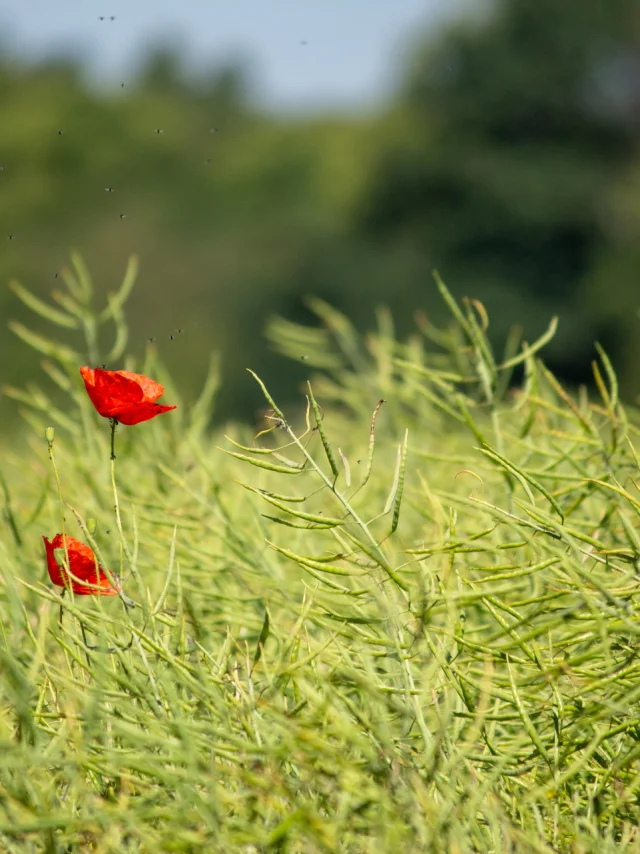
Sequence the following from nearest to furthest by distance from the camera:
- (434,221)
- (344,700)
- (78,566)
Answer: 1. (344,700)
2. (78,566)
3. (434,221)

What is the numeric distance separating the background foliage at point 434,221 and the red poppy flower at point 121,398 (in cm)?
830

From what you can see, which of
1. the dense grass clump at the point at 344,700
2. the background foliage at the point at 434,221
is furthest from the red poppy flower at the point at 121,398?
the background foliage at the point at 434,221

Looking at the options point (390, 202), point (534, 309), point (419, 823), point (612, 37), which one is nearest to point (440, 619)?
point (419, 823)

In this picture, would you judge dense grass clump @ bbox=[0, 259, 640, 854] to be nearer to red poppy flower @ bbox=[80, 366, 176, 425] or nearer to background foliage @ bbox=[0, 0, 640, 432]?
red poppy flower @ bbox=[80, 366, 176, 425]

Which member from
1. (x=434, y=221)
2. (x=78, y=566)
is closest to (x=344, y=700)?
(x=78, y=566)

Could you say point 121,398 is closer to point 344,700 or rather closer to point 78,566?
point 78,566

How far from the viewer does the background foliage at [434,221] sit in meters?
9.89

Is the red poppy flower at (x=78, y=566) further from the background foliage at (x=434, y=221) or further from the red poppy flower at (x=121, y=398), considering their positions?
the background foliage at (x=434, y=221)

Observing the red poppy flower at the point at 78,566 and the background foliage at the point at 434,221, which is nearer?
the red poppy flower at the point at 78,566

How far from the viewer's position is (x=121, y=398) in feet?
1.95

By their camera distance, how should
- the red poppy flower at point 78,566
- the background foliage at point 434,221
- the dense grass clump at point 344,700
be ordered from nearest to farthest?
the dense grass clump at point 344,700
the red poppy flower at point 78,566
the background foliage at point 434,221

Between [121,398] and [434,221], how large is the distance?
34.5 ft

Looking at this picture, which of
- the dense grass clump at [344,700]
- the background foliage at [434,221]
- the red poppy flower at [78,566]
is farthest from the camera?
the background foliage at [434,221]

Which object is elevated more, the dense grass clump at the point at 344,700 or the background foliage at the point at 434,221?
the dense grass clump at the point at 344,700
